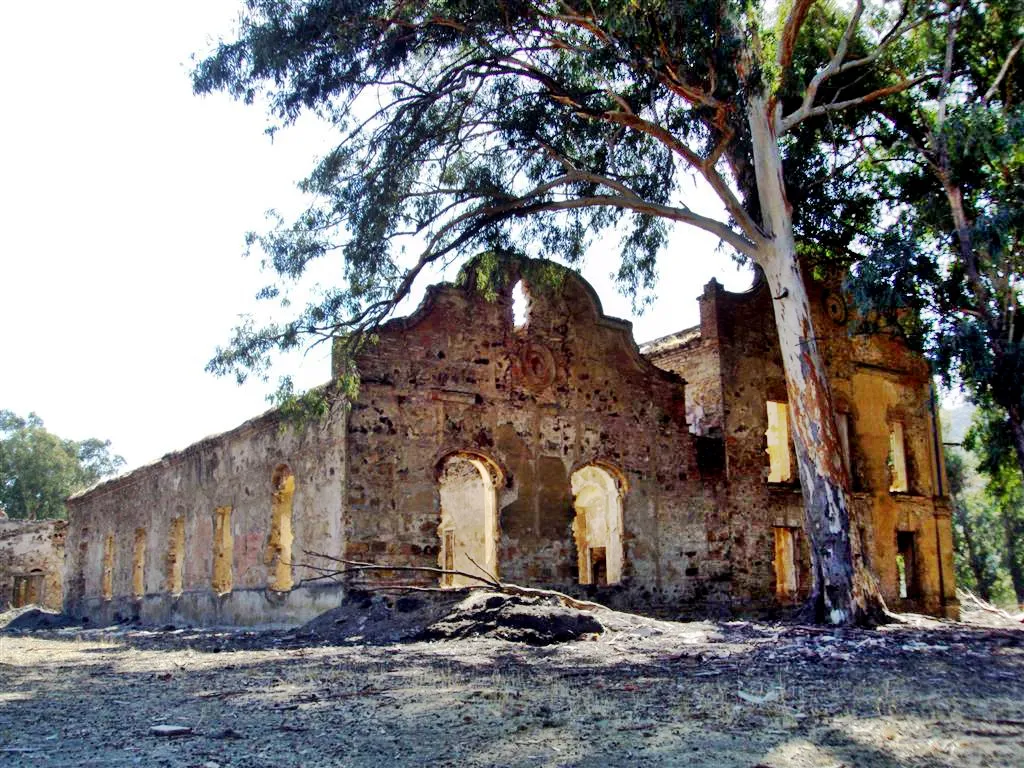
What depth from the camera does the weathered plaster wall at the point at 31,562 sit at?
34.2 metres

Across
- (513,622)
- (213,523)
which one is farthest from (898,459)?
(213,523)

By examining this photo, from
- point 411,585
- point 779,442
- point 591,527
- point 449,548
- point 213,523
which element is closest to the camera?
point 411,585

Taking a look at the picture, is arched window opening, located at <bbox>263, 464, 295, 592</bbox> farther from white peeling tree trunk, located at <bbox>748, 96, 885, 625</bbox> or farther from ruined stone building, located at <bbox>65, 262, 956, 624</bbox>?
white peeling tree trunk, located at <bbox>748, 96, 885, 625</bbox>

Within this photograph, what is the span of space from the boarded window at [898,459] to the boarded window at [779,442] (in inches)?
107

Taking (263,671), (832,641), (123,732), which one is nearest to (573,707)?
(123,732)

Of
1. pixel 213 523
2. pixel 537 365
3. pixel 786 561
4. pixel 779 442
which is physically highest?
pixel 537 365

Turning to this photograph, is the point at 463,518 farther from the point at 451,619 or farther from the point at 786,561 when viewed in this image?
the point at 451,619

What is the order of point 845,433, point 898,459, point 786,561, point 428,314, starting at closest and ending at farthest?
1. point 428,314
2. point 786,561
3. point 845,433
4. point 898,459

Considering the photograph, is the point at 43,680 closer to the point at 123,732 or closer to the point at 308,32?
the point at 123,732

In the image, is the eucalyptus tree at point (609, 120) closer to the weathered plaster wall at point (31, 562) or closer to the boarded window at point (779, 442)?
the boarded window at point (779, 442)

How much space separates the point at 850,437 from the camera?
68.7ft

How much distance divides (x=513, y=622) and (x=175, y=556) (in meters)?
12.7

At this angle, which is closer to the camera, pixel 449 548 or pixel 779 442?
pixel 779 442

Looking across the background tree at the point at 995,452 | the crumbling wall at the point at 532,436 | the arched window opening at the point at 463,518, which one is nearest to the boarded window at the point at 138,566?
the arched window opening at the point at 463,518
